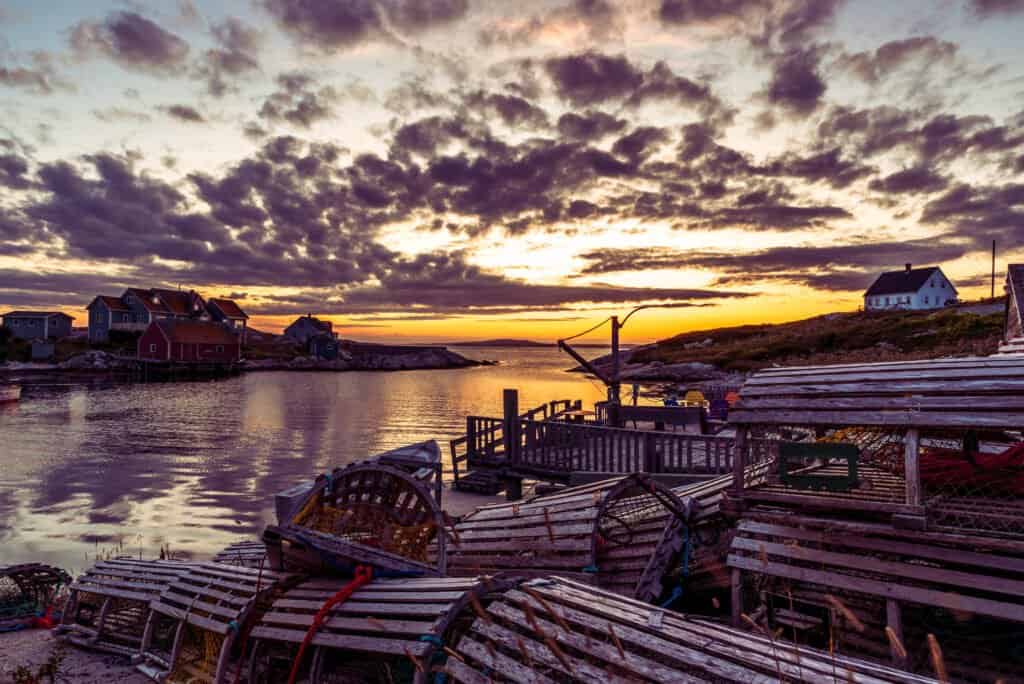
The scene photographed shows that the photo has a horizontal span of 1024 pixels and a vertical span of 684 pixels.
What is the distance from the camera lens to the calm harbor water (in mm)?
17469

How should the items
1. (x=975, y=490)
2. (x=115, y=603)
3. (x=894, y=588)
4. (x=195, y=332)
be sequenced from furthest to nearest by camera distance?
1. (x=195, y=332)
2. (x=115, y=603)
3. (x=975, y=490)
4. (x=894, y=588)

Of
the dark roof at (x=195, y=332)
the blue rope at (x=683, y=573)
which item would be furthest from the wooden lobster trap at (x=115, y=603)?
the dark roof at (x=195, y=332)

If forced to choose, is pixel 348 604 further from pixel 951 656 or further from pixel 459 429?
pixel 459 429

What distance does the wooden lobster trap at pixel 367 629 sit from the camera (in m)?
4.74

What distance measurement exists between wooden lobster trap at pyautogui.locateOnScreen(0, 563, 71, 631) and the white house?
11893 centimetres

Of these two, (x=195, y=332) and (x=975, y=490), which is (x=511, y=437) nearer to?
(x=975, y=490)

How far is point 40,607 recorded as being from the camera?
36.1 ft

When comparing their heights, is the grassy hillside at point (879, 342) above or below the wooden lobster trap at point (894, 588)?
above

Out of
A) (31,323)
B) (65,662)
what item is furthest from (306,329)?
(65,662)

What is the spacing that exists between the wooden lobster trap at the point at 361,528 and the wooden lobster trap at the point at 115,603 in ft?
8.14

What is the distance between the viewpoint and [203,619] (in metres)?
6.52

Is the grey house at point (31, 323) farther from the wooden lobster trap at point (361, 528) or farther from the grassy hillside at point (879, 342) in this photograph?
the wooden lobster trap at point (361, 528)

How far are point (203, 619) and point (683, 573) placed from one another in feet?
20.1

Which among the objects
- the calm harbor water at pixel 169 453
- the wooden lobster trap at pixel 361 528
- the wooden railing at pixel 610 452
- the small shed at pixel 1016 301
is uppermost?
the small shed at pixel 1016 301
